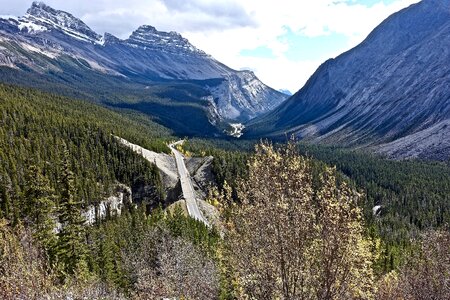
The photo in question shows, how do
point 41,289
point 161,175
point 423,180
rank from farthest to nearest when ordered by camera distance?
1. point 423,180
2. point 161,175
3. point 41,289

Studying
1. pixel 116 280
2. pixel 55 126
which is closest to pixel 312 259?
pixel 116 280

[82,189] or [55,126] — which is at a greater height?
[55,126]

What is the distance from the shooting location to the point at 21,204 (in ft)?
225

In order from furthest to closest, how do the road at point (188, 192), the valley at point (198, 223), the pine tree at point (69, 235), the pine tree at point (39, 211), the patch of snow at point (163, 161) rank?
the patch of snow at point (163, 161) → the road at point (188, 192) → the pine tree at point (39, 211) → the pine tree at point (69, 235) → the valley at point (198, 223)

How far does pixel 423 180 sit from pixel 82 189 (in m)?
136

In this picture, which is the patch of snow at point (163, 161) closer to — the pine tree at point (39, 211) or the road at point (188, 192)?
the road at point (188, 192)

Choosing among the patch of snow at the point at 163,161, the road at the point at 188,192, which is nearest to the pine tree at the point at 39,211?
the road at the point at 188,192

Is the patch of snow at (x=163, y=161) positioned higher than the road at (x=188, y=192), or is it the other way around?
the patch of snow at (x=163, y=161)

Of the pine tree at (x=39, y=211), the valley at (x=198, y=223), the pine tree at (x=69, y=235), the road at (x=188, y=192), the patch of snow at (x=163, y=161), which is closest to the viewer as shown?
the valley at (x=198, y=223)

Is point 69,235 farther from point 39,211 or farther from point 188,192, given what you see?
point 188,192

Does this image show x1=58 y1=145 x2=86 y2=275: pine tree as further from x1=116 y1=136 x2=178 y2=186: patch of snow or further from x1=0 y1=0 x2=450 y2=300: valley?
x1=116 y1=136 x2=178 y2=186: patch of snow

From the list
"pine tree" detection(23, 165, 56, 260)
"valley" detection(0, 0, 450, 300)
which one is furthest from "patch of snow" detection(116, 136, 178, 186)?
"pine tree" detection(23, 165, 56, 260)

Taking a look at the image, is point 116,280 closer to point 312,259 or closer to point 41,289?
point 41,289

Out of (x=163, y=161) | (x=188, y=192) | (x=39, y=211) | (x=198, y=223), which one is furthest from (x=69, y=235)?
(x=163, y=161)
